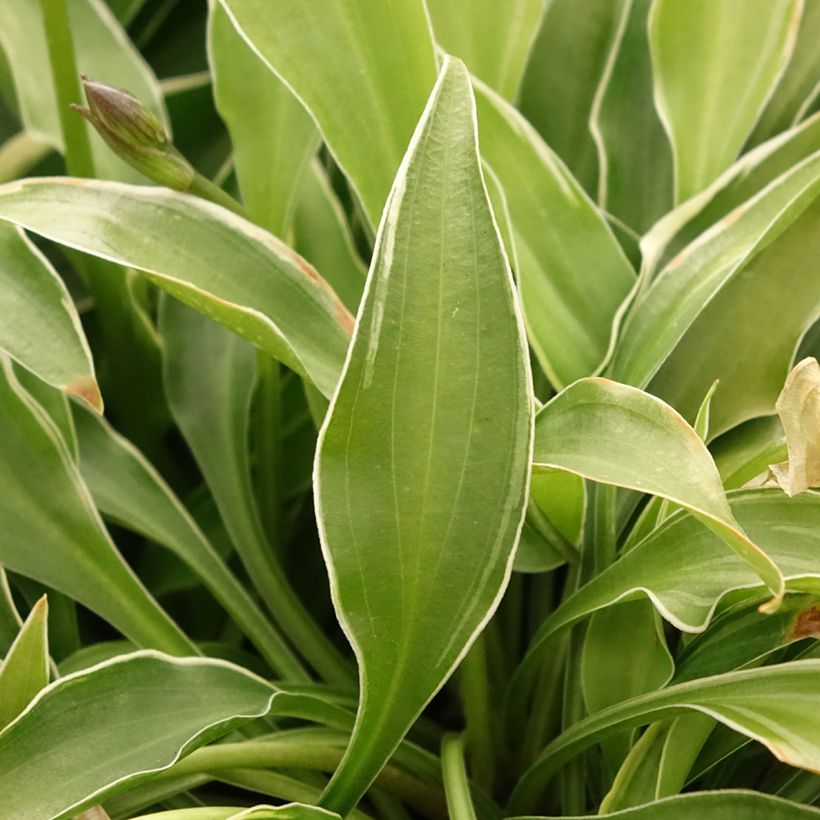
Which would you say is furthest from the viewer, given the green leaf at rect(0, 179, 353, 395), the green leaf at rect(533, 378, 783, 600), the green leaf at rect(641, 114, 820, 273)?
the green leaf at rect(641, 114, 820, 273)

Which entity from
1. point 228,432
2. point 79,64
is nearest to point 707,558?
point 228,432

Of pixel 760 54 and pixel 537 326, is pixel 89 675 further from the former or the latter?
pixel 760 54

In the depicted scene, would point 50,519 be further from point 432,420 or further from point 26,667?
point 432,420

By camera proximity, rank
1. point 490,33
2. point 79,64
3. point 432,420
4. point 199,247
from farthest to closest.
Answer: point 79,64, point 490,33, point 199,247, point 432,420

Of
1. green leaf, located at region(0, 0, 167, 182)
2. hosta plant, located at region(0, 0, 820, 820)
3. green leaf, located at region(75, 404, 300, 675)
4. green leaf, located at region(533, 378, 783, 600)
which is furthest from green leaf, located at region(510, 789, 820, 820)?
green leaf, located at region(0, 0, 167, 182)

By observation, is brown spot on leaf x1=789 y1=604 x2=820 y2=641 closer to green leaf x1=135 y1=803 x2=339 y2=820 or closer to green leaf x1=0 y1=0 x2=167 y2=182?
green leaf x1=135 y1=803 x2=339 y2=820

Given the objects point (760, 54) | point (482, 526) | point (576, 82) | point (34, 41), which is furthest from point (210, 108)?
point (482, 526)
